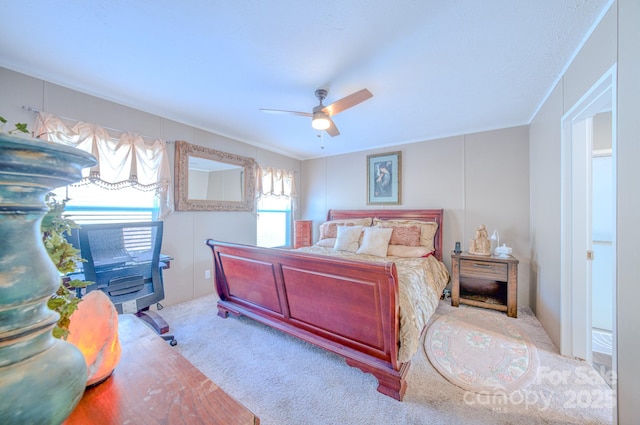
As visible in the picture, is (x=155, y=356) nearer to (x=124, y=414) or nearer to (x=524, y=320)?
(x=124, y=414)

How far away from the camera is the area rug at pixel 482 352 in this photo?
5.93ft

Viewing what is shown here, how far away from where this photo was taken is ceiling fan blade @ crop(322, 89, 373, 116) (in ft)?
6.75

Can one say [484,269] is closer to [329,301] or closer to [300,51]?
[329,301]

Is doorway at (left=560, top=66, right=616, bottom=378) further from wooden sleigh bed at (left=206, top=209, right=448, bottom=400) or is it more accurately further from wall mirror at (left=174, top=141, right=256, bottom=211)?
wall mirror at (left=174, top=141, right=256, bottom=211)

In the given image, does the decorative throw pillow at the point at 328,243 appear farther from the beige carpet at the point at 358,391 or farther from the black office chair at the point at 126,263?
the black office chair at the point at 126,263

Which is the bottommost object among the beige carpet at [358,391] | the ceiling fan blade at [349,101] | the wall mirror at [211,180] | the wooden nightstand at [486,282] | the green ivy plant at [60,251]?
the beige carpet at [358,391]

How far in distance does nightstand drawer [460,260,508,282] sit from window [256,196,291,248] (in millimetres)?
3164

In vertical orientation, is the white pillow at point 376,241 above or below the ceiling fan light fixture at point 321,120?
below

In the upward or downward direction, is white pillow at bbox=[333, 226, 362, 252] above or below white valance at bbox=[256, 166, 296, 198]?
below

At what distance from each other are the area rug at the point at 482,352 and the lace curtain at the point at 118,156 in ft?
11.2

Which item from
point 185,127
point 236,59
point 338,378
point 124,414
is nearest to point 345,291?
point 338,378

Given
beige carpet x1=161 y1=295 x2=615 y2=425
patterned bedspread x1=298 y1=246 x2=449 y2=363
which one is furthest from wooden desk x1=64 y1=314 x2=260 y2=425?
patterned bedspread x1=298 y1=246 x2=449 y2=363

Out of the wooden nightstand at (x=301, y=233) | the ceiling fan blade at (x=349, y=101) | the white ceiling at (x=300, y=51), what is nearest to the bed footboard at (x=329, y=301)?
the ceiling fan blade at (x=349, y=101)

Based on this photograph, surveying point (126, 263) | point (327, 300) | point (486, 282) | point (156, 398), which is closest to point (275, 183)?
point (126, 263)
